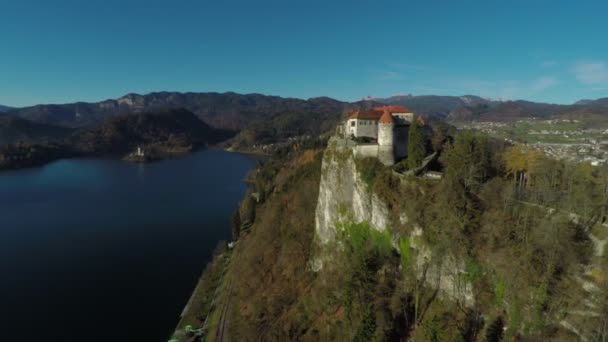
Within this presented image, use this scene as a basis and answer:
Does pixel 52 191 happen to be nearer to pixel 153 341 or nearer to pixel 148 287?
pixel 148 287

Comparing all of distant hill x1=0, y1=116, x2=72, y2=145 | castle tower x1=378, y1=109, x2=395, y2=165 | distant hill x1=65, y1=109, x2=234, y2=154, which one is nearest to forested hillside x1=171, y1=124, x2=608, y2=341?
castle tower x1=378, y1=109, x2=395, y2=165

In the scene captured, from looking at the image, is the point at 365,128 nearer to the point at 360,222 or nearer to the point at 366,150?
the point at 366,150

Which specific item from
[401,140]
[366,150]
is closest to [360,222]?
[366,150]

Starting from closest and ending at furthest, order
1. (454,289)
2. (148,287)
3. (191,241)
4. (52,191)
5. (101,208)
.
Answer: (454,289), (148,287), (191,241), (101,208), (52,191)

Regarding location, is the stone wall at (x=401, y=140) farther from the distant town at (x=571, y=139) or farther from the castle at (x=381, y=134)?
the distant town at (x=571, y=139)

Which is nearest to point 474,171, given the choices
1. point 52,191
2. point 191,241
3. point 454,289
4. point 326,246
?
point 454,289

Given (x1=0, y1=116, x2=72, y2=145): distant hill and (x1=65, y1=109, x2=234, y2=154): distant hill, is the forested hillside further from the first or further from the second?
(x1=0, y1=116, x2=72, y2=145): distant hill
